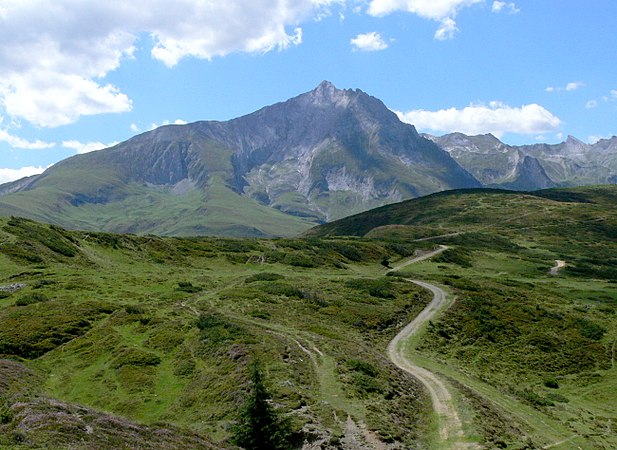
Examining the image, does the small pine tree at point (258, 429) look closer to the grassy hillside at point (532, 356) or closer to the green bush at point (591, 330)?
the grassy hillside at point (532, 356)

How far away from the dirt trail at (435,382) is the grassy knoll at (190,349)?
1.46 m

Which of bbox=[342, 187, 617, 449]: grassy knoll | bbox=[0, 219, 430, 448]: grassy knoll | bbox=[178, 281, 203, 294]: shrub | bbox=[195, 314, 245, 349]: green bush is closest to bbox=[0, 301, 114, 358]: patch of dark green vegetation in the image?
bbox=[0, 219, 430, 448]: grassy knoll

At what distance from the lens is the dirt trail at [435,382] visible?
2955cm

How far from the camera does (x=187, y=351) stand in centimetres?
4378

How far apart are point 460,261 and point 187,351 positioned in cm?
11703

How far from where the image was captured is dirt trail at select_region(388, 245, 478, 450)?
29547 mm

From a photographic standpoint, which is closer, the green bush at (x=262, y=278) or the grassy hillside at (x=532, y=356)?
the grassy hillside at (x=532, y=356)

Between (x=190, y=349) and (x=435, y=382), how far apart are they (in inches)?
895

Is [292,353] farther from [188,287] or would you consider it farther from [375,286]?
[375,286]

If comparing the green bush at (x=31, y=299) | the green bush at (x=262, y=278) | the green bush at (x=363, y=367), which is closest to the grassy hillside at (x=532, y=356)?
the green bush at (x=363, y=367)

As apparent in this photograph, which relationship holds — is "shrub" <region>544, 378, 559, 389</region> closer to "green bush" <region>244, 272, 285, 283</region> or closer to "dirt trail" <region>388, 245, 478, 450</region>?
"dirt trail" <region>388, 245, 478, 450</region>

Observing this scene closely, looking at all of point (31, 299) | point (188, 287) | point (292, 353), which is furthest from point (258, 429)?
point (188, 287)

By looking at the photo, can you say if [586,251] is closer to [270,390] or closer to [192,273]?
[192,273]

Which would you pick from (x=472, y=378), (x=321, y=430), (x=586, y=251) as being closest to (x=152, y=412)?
(x=321, y=430)
